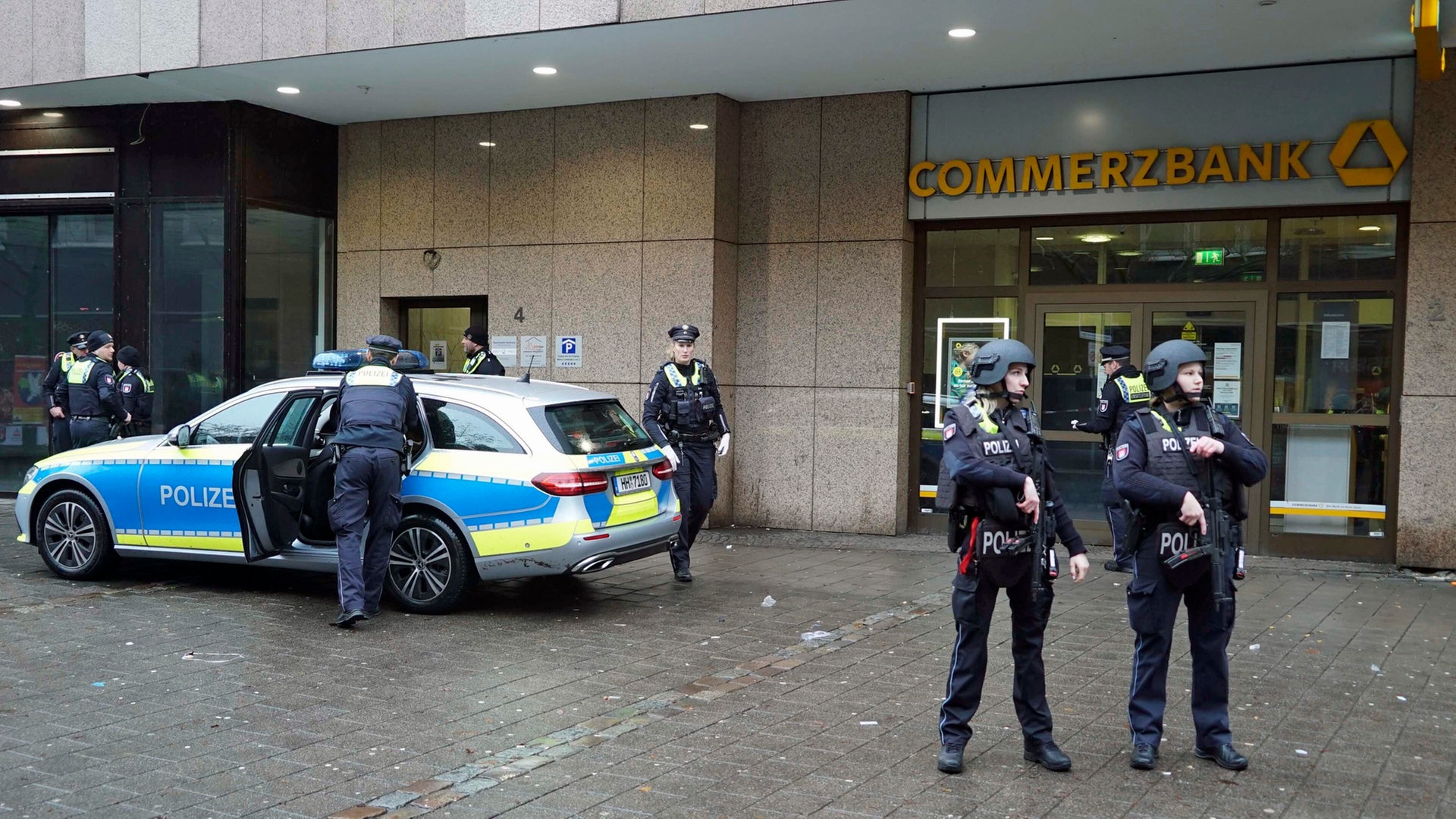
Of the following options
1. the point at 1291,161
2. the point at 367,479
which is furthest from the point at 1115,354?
the point at 367,479

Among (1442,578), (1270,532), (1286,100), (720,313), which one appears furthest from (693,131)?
(1442,578)

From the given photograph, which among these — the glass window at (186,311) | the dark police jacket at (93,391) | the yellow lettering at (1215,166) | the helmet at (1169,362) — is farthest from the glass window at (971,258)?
the dark police jacket at (93,391)

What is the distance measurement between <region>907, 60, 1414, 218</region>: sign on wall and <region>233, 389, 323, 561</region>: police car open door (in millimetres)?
6598

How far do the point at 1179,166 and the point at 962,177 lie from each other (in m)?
1.98

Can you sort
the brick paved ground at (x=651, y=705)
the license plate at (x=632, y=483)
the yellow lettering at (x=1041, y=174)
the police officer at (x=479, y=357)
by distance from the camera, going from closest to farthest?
the brick paved ground at (x=651, y=705)
the license plate at (x=632, y=483)
the yellow lettering at (x=1041, y=174)
the police officer at (x=479, y=357)

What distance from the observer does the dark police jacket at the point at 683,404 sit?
389 inches

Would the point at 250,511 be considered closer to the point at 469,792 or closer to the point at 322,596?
the point at 322,596

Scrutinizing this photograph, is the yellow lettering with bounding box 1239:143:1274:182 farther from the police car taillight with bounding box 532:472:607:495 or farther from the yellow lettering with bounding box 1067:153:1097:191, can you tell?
the police car taillight with bounding box 532:472:607:495

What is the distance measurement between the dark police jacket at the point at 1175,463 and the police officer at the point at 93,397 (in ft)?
34.3

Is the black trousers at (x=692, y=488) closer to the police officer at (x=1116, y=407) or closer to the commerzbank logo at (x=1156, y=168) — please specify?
the police officer at (x=1116, y=407)

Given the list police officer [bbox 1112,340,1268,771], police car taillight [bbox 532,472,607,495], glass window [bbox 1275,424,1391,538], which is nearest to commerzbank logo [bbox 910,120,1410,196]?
glass window [bbox 1275,424,1391,538]

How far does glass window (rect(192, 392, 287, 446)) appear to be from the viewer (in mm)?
8867

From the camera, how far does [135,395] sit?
12719mm

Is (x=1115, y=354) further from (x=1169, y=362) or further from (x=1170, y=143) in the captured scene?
(x=1169, y=362)
